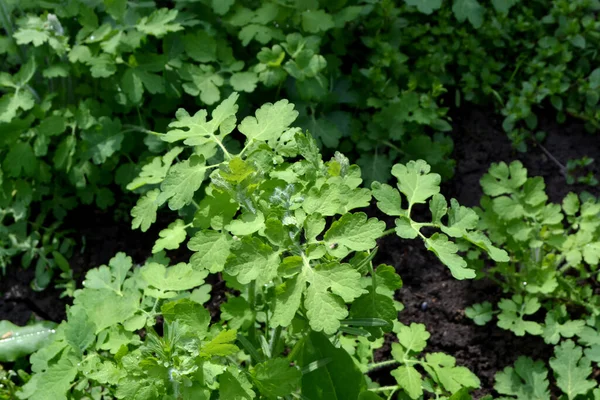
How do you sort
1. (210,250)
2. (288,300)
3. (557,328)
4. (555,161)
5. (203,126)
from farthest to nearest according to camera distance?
(555,161)
(557,328)
(203,126)
(210,250)
(288,300)

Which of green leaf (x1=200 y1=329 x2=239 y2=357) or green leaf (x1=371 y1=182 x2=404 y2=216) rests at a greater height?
green leaf (x1=371 y1=182 x2=404 y2=216)

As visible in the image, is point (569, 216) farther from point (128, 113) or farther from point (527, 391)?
point (128, 113)

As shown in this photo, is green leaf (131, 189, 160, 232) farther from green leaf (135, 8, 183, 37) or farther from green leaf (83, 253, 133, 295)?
green leaf (135, 8, 183, 37)

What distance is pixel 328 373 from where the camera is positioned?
1.95 m

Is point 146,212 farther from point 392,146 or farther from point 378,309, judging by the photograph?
point 392,146

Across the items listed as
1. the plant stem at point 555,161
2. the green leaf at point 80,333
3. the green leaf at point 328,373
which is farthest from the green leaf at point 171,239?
the plant stem at point 555,161

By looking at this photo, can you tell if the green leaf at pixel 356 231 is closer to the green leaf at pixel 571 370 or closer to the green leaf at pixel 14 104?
the green leaf at pixel 571 370

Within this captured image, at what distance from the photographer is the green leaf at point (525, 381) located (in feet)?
7.35

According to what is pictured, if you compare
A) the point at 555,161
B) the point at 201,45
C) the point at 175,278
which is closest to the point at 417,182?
the point at 175,278

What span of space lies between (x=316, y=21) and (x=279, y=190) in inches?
50.4

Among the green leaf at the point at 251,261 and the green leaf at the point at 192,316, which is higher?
the green leaf at the point at 251,261

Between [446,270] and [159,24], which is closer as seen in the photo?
[159,24]

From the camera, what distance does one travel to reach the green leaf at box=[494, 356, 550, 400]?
2.24 meters

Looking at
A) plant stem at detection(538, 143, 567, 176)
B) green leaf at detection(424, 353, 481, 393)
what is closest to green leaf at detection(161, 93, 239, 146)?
green leaf at detection(424, 353, 481, 393)
